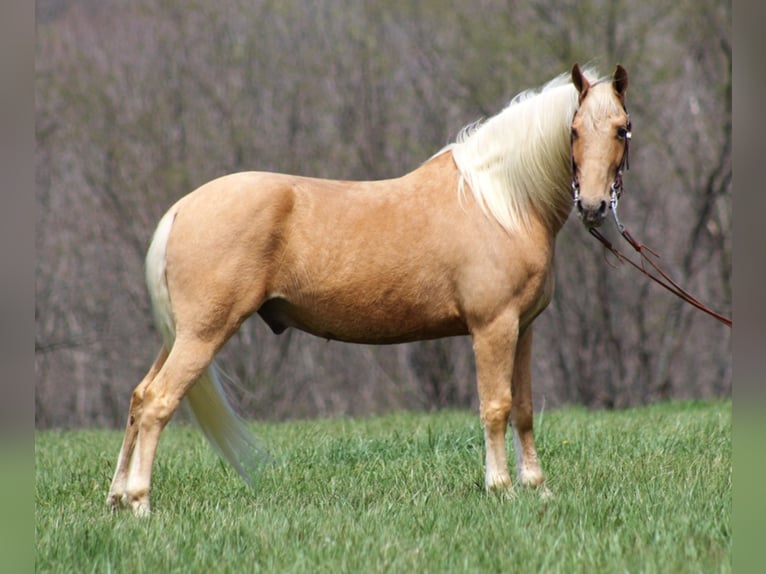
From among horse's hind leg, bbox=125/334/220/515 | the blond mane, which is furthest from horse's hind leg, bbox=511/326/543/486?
horse's hind leg, bbox=125/334/220/515

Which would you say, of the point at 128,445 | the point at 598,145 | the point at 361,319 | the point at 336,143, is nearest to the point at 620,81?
the point at 598,145

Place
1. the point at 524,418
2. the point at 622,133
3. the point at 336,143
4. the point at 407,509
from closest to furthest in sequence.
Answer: the point at 407,509
the point at 622,133
the point at 524,418
the point at 336,143

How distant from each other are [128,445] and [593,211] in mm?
2867

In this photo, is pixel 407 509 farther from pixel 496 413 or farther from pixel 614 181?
pixel 614 181

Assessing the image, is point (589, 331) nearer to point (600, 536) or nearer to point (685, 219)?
point (685, 219)

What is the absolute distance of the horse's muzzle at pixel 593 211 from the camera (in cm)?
488

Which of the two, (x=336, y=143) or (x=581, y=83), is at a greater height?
(x=336, y=143)

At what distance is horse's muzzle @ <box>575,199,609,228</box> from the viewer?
4879 millimetres

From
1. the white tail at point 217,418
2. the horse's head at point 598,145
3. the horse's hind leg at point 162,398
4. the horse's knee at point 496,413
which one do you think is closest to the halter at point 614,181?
the horse's head at point 598,145

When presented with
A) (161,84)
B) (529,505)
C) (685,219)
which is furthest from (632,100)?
(529,505)

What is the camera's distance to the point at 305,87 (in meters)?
16.0

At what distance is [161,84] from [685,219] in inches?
356

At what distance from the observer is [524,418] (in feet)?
18.3

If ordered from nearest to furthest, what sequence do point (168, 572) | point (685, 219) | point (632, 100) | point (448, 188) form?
point (168, 572)
point (448, 188)
point (632, 100)
point (685, 219)
